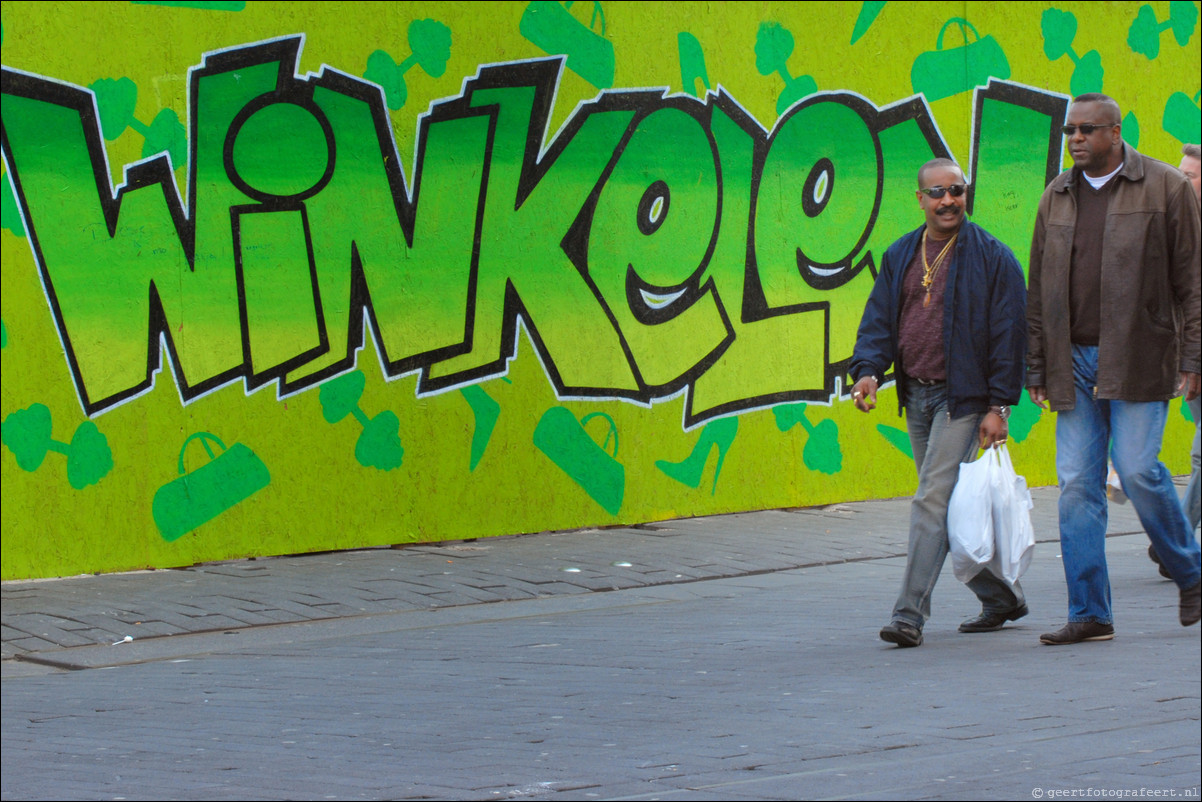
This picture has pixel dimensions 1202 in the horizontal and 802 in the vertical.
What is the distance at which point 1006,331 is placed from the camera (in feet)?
21.5

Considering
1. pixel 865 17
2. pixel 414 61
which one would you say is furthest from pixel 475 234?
pixel 865 17

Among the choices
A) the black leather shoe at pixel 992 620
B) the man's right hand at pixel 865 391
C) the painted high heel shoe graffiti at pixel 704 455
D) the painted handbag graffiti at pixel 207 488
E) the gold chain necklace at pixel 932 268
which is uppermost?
the gold chain necklace at pixel 932 268

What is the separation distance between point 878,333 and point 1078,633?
142 cm

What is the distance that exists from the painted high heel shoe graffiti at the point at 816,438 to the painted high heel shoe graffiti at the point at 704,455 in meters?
0.43

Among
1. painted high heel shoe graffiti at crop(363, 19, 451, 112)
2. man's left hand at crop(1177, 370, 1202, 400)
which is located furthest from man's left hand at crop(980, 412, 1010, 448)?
painted high heel shoe graffiti at crop(363, 19, 451, 112)

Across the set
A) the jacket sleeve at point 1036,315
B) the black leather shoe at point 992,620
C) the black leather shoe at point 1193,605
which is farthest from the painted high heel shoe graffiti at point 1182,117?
the black leather shoe at point 1193,605

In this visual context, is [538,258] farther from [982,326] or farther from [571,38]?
[982,326]

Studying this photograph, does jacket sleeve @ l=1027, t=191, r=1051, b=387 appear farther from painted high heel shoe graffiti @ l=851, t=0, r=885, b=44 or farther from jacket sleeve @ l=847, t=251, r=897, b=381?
painted high heel shoe graffiti @ l=851, t=0, r=885, b=44

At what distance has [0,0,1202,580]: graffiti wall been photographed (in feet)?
29.4

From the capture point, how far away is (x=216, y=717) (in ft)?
18.9

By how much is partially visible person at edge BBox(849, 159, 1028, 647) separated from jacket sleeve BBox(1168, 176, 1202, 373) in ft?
Answer: 2.00

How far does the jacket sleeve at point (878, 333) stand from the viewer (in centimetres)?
670

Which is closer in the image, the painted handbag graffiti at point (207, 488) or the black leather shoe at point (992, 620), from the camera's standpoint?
the black leather shoe at point (992, 620)

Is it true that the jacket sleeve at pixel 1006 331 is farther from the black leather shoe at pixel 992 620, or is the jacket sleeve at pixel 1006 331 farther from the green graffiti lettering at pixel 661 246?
the green graffiti lettering at pixel 661 246
